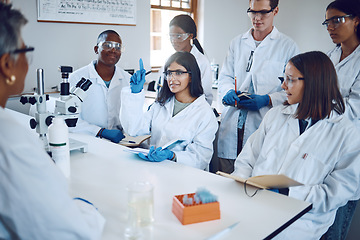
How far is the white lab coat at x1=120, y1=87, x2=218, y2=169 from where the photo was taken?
6.01 feet

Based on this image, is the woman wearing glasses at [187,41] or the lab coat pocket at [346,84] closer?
the lab coat pocket at [346,84]

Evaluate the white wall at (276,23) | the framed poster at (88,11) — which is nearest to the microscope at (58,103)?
the framed poster at (88,11)

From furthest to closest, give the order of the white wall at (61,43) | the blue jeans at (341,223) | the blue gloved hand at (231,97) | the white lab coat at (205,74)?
the white wall at (61,43) → the white lab coat at (205,74) → the blue gloved hand at (231,97) → the blue jeans at (341,223)

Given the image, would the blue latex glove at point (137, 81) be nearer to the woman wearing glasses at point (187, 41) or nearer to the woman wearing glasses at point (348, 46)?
the woman wearing glasses at point (187, 41)

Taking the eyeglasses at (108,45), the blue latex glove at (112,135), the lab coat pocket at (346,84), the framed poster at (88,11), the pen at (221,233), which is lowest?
the pen at (221,233)

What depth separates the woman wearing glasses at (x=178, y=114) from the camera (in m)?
1.87

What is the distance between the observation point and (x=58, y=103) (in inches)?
57.7

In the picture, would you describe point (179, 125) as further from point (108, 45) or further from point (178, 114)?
point (108, 45)

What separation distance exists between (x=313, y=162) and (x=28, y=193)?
4.07ft

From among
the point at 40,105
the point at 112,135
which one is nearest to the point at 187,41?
the point at 112,135

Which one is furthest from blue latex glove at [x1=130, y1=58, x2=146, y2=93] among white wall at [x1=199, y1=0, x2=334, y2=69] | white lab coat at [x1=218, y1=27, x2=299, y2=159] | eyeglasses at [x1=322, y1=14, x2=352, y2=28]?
white wall at [x1=199, y1=0, x2=334, y2=69]

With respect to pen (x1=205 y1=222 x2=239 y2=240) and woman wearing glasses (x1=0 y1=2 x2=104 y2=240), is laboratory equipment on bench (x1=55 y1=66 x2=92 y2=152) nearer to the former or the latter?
woman wearing glasses (x1=0 y1=2 x2=104 y2=240)

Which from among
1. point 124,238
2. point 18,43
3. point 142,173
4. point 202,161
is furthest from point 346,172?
point 18,43

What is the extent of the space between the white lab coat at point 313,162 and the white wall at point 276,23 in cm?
432
